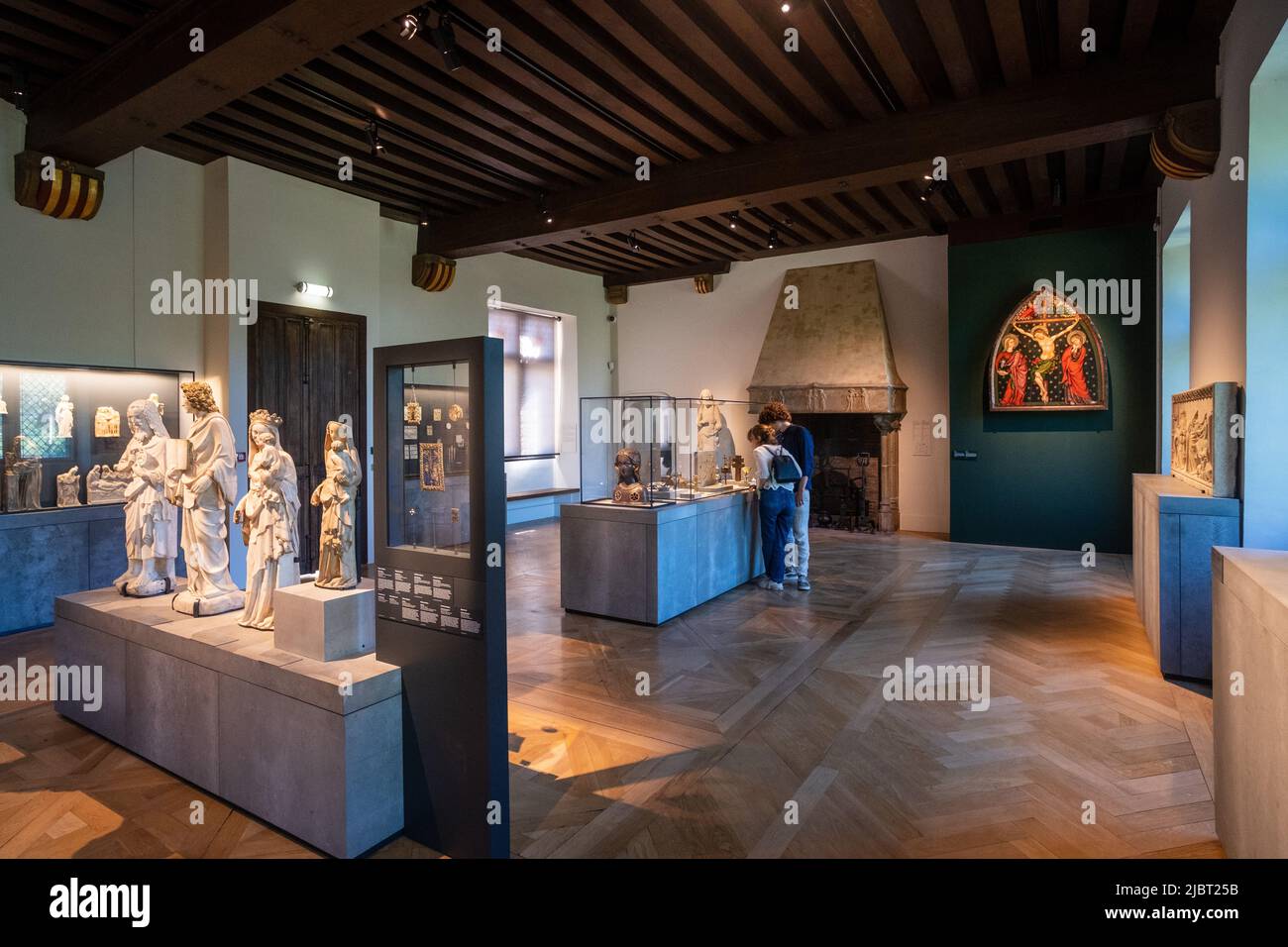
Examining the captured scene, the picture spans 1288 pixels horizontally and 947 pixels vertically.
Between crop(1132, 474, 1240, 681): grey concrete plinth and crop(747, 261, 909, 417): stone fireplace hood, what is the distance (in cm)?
596

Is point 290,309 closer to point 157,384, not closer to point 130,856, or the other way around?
point 157,384

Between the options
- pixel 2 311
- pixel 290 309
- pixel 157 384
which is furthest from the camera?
pixel 290 309

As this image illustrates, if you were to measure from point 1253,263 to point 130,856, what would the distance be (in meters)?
6.11

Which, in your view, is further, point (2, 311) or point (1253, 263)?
point (2, 311)

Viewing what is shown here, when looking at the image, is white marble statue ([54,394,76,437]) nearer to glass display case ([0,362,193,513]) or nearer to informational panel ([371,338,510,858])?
glass display case ([0,362,193,513])

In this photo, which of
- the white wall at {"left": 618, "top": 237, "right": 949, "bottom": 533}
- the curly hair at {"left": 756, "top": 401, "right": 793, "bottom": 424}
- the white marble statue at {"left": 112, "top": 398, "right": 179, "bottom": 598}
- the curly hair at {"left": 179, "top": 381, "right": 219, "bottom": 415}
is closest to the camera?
the curly hair at {"left": 179, "top": 381, "right": 219, "bottom": 415}

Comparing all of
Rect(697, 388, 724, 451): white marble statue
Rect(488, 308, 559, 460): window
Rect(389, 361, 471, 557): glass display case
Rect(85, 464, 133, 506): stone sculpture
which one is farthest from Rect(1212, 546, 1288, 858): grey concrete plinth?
Rect(488, 308, 559, 460): window

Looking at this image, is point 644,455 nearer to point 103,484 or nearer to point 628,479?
point 628,479

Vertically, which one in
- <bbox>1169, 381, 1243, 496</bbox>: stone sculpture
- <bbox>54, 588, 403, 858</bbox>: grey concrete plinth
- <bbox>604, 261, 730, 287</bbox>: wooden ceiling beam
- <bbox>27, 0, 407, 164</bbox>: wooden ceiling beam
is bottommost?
<bbox>54, 588, 403, 858</bbox>: grey concrete plinth

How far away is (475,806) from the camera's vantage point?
8.73ft

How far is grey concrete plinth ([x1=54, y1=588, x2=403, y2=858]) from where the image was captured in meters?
2.70

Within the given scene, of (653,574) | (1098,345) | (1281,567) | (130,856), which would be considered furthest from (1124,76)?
(130,856)

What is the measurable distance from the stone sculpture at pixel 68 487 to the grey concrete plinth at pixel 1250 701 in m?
7.99

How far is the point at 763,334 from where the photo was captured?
12.6 metres
